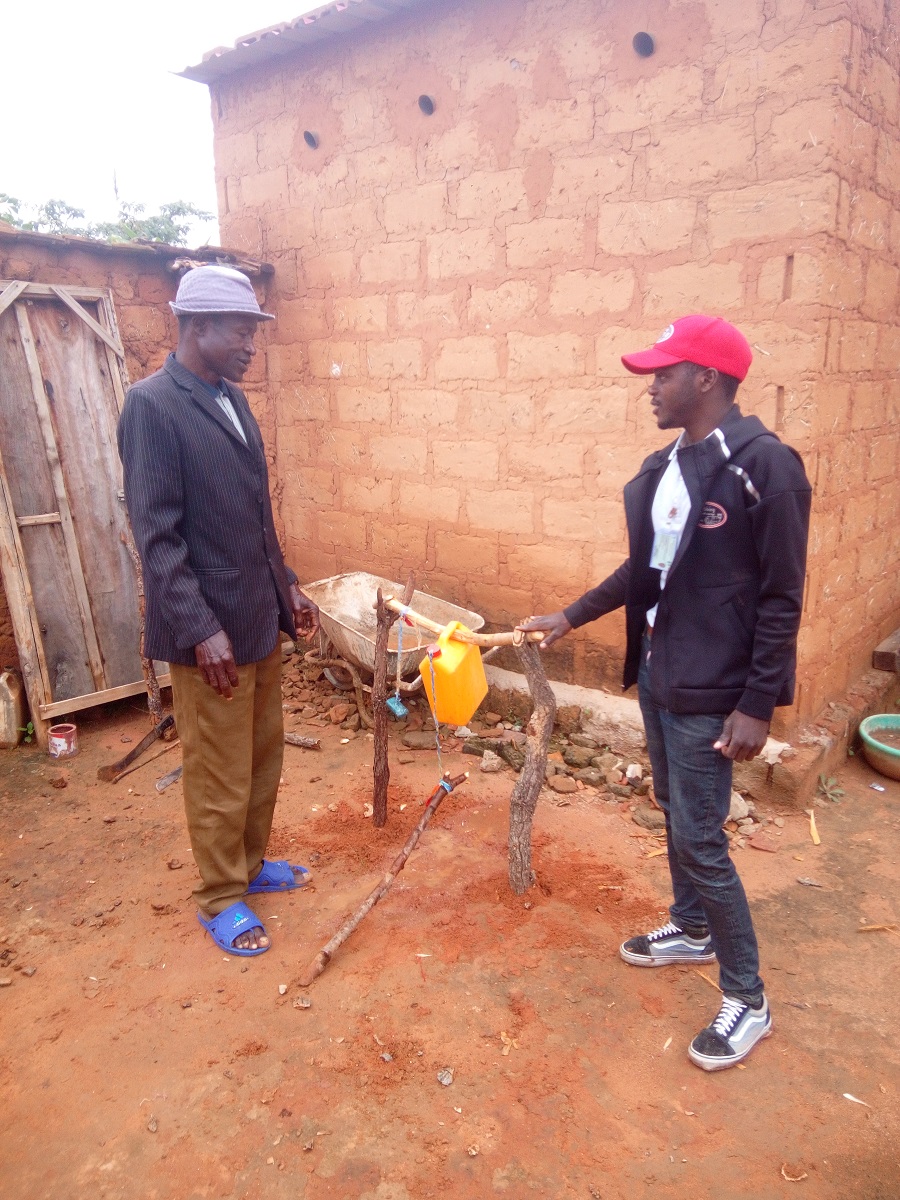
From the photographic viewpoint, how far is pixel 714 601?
226 centimetres

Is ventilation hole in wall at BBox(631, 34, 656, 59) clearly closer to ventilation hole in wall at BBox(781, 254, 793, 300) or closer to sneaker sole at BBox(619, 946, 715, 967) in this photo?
ventilation hole in wall at BBox(781, 254, 793, 300)

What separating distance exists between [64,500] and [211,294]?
108 inches

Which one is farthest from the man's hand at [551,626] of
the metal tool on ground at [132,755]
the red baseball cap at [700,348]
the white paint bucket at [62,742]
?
the white paint bucket at [62,742]

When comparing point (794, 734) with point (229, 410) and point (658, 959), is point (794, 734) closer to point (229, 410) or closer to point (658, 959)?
point (658, 959)

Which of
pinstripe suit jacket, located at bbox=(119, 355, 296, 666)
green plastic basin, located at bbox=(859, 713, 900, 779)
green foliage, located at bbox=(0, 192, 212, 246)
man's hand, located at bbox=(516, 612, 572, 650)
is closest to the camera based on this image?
pinstripe suit jacket, located at bbox=(119, 355, 296, 666)

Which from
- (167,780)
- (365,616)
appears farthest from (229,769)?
(365,616)

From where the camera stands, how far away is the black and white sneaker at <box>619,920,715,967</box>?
2953mm

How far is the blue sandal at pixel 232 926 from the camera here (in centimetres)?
308

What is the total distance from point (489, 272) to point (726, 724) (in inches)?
133

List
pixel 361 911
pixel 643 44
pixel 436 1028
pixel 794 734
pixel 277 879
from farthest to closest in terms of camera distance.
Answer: pixel 794 734 → pixel 643 44 → pixel 277 879 → pixel 361 911 → pixel 436 1028

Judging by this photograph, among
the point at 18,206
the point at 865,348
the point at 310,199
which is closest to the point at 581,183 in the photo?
the point at 865,348

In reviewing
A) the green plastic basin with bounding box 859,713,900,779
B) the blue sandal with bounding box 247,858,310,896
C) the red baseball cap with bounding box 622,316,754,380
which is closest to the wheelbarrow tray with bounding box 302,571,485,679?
the blue sandal with bounding box 247,858,310,896

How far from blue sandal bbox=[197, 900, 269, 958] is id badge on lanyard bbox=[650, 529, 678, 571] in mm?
2056

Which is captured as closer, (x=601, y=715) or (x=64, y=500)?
(x=601, y=715)
